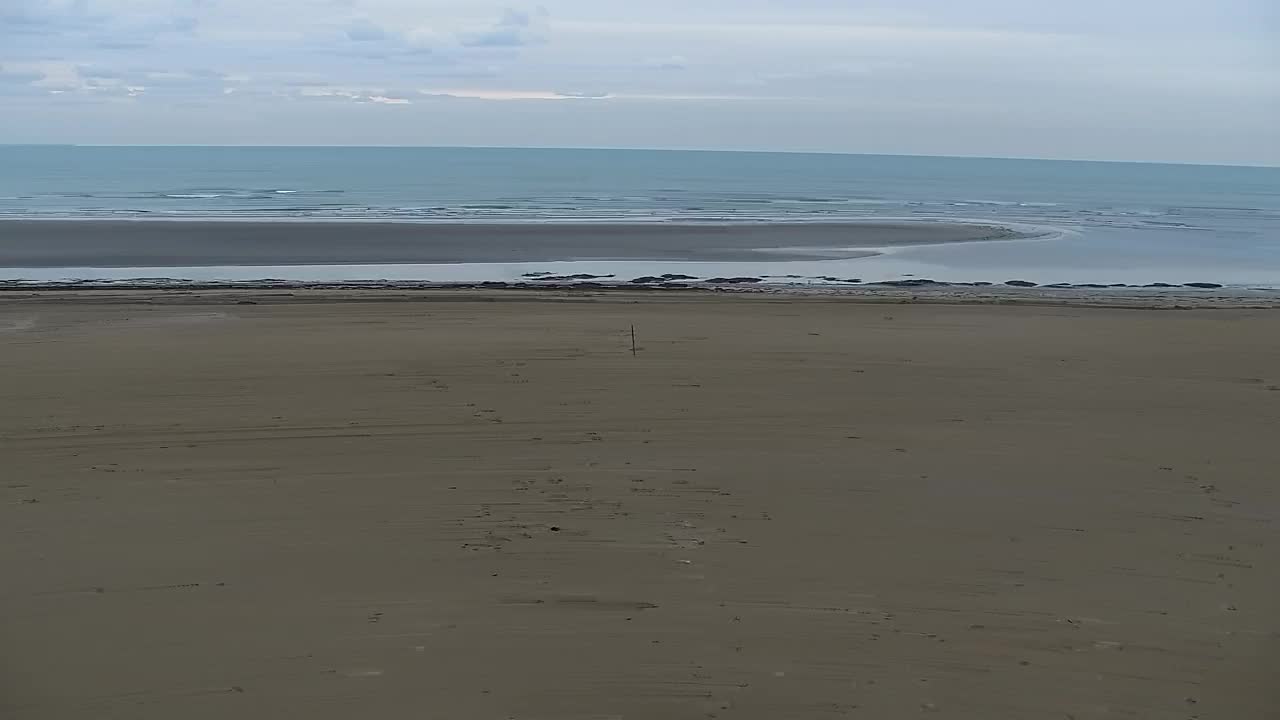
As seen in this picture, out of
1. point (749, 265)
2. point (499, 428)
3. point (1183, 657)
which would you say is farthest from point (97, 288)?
point (1183, 657)

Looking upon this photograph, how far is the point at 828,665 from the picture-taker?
496 cm

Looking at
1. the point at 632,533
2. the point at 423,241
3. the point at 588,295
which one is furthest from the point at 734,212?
the point at 632,533

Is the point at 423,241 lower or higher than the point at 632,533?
higher

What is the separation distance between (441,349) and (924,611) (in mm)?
7733

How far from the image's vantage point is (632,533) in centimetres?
646

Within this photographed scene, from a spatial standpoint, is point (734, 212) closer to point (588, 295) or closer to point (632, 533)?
point (588, 295)

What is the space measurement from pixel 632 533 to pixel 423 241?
2326cm

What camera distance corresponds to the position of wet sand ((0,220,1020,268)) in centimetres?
2422

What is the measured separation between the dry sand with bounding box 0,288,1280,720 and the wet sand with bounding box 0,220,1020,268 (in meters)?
12.6

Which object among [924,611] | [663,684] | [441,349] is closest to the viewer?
[663,684]

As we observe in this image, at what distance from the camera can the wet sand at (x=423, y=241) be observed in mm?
24219

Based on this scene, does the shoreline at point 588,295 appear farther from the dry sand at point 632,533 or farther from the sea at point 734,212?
the dry sand at point 632,533

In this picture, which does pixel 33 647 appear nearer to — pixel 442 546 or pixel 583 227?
pixel 442 546

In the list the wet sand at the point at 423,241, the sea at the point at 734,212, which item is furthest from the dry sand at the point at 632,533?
the wet sand at the point at 423,241
